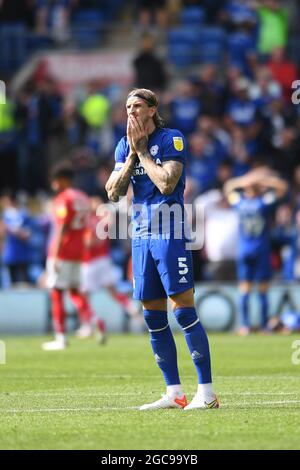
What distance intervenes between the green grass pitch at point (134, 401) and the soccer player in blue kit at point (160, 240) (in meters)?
0.41

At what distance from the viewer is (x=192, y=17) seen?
90.1 ft

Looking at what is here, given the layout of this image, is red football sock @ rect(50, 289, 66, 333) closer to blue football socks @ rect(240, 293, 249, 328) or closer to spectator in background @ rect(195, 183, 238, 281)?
blue football socks @ rect(240, 293, 249, 328)

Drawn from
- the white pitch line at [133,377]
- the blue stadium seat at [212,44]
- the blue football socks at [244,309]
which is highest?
the blue stadium seat at [212,44]

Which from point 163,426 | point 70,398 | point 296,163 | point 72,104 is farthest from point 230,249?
point 163,426

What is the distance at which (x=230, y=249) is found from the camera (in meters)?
21.5

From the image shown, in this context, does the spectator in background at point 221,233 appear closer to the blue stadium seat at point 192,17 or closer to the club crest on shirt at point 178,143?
the blue stadium seat at point 192,17

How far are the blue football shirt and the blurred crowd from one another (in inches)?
425

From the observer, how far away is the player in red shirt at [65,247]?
17156 millimetres

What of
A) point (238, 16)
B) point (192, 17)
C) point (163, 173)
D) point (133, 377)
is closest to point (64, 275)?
point (133, 377)

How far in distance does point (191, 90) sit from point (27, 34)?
16.1ft

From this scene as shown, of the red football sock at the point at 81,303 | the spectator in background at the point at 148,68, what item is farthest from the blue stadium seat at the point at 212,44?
the red football sock at the point at 81,303

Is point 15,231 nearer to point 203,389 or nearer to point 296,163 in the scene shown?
point 296,163

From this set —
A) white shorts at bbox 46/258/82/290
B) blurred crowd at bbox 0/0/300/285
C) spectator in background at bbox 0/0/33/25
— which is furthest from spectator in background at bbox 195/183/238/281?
spectator in background at bbox 0/0/33/25

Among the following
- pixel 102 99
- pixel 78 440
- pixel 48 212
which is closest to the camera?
pixel 78 440
